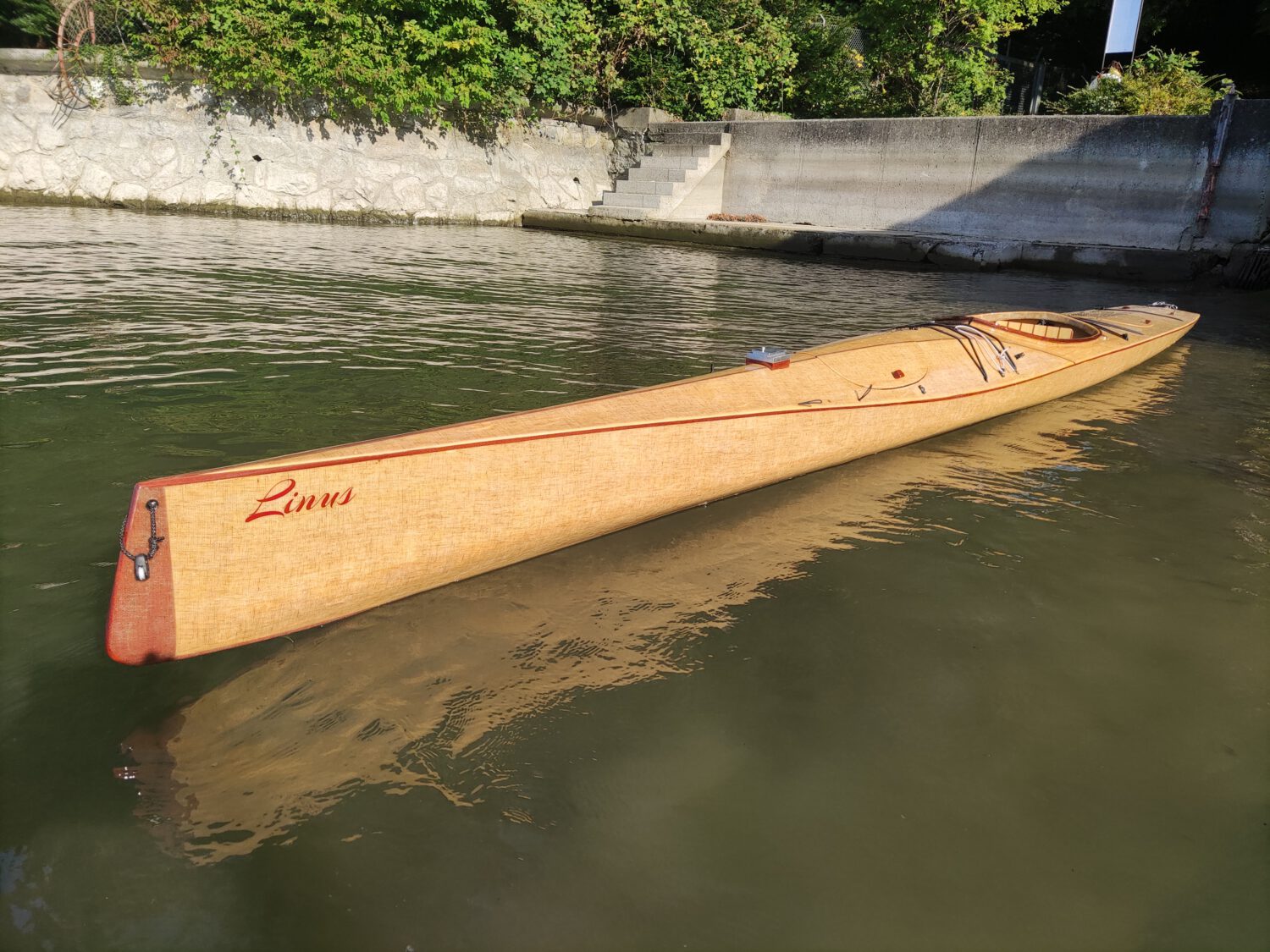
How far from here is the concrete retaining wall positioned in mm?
11984

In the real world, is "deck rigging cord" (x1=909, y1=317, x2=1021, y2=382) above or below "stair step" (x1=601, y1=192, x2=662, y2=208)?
below

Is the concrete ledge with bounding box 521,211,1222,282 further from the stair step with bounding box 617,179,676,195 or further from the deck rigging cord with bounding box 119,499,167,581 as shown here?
the deck rigging cord with bounding box 119,499,167,581

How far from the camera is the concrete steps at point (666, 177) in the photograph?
1641 cm

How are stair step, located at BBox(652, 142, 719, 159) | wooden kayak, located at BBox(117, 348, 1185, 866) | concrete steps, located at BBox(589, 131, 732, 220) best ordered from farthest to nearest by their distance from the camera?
stair step, located at BBox(652, 142, 719, 159) → concrete steps, located at BBox(589, 131, 732, 220) → wooden kayak, located at BBox(117, 348, 1185, 866)

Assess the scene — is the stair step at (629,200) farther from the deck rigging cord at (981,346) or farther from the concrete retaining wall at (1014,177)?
the deck rigging cord at (981,346)

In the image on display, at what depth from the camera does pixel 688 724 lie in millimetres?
2275

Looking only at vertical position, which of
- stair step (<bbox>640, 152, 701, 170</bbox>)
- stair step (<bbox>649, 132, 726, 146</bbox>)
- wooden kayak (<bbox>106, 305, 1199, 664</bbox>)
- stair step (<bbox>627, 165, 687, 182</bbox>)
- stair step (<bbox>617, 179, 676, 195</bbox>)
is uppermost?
stair step (<bbox>649, 132, 726, 146</bbox>)

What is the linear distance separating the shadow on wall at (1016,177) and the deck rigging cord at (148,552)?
13.8 meters

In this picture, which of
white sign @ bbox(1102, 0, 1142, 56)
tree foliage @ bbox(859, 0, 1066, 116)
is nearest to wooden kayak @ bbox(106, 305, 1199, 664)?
tree foliage @ bbox(859, 0, 1066, 116)

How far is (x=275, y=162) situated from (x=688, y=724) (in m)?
15.0

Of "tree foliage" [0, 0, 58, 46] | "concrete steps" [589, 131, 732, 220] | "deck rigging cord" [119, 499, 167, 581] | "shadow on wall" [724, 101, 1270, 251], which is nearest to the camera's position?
"deck rigging cord" [119, 499, 167, 581]

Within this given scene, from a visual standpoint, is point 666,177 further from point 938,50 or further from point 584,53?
point 938,50

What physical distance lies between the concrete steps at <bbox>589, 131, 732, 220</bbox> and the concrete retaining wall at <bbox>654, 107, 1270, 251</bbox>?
0.47 m

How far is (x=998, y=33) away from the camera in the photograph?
15.5 metres
